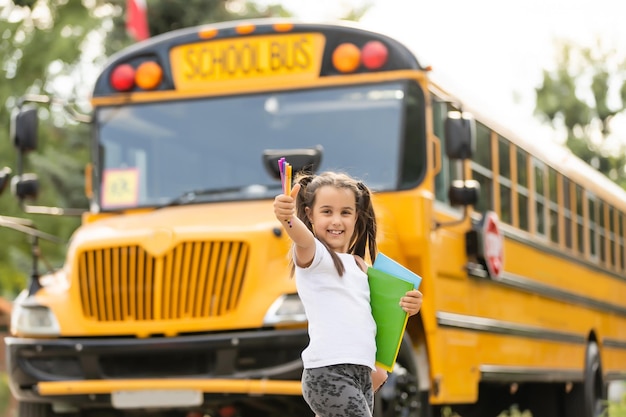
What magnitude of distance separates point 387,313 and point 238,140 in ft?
11.8

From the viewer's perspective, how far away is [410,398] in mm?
7168

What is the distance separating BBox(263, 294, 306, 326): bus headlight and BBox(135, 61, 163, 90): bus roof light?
5.83 feet

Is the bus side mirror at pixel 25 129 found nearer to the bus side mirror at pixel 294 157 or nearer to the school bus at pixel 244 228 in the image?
the school bus at pixel 244 228

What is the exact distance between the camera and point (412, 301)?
412 centimetres

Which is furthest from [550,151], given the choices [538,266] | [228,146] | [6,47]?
[6,47]

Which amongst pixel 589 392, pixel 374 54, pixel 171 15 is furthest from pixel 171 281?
pixel 171 15

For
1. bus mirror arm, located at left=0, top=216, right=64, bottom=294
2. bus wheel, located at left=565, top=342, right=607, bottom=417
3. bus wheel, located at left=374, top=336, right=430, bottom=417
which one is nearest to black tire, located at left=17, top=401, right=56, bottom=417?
bus mirror arm, located at left=0, top=216, right=64, bottom=294

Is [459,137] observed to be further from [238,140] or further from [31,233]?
[31,233]

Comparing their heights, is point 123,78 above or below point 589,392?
above

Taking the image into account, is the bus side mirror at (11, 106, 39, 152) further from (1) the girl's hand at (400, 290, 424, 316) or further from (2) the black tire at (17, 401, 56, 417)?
(1) the girl's hand at (400, 290, 424, 316)

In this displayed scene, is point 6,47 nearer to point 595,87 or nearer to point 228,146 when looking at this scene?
point 228,146

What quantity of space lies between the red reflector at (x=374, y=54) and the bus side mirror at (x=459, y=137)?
47cm

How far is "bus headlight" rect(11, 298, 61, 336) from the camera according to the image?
7.07m

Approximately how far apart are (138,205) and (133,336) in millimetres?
1029
